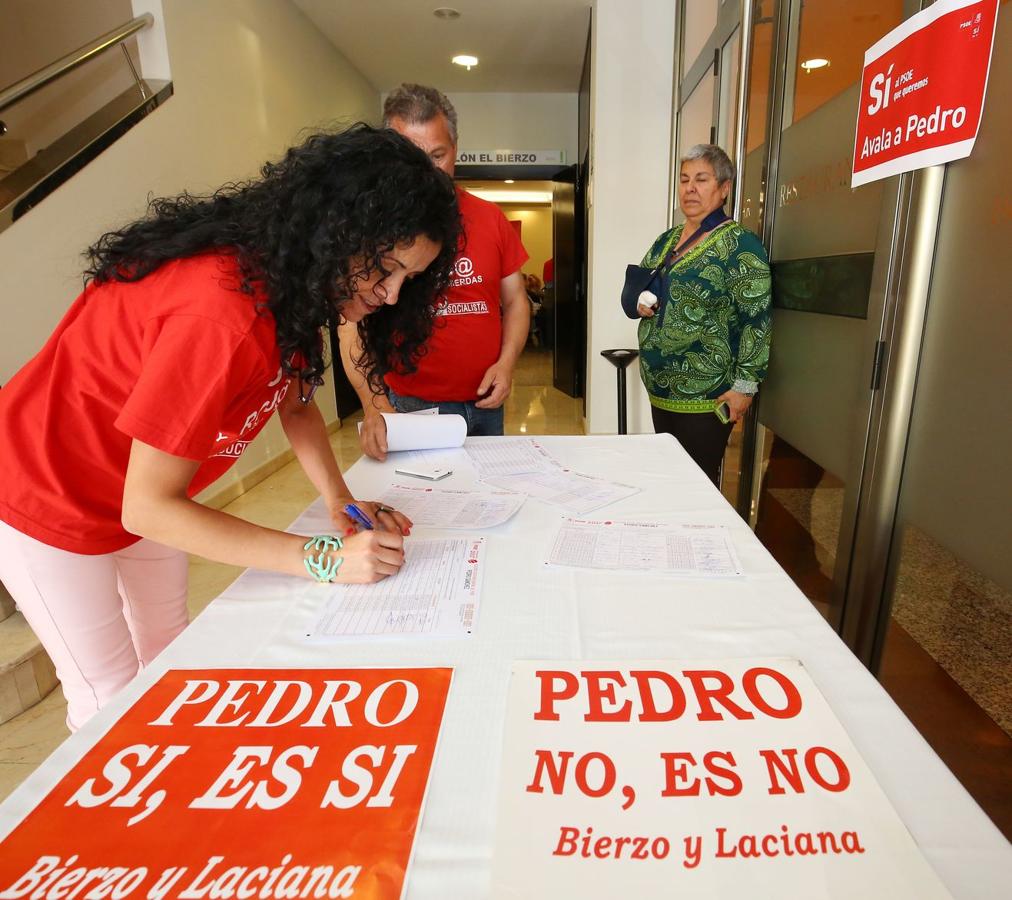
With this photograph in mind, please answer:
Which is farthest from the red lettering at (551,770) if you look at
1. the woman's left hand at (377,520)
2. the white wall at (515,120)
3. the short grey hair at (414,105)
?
the white wall at (515,120)

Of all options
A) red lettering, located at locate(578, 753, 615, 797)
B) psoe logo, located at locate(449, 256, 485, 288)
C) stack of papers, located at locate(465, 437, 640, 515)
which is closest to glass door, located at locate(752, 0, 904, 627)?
stack of papers, located at locate(465, 437, 640, 515)

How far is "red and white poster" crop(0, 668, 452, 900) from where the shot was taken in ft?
1.44

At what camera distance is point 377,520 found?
38.8 inches

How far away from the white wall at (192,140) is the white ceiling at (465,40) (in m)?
0.27

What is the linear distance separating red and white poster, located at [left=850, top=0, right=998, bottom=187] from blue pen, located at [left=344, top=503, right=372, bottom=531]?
1237 mm

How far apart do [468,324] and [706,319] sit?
0.82 m

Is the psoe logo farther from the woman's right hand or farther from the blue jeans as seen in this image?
the woman's right hand

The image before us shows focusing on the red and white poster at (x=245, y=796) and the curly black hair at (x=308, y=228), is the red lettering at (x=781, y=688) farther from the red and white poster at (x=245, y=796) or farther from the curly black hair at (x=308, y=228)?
the curly black hair at (x=308, y=228)

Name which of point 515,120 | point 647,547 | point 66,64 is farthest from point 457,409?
point 515,120

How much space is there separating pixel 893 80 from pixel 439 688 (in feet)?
4.87

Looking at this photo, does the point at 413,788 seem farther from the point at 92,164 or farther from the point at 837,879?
the point at 92,164

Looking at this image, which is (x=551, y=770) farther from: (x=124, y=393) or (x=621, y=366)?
(x=621, y=366)

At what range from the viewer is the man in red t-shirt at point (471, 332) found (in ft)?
5.68

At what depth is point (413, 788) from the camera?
0.51 metres
